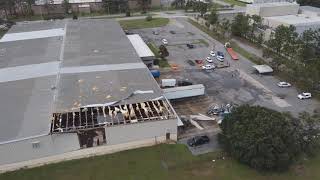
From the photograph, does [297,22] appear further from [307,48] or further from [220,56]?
[220,56]

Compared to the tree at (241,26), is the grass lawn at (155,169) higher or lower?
lower

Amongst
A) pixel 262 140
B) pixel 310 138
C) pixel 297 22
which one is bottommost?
pixel 310 138

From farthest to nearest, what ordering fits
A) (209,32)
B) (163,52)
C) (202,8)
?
(202,8)
(209,32)
(163,52)

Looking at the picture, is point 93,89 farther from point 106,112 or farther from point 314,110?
point 314,110

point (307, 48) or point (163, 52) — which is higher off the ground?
point (307, 48)

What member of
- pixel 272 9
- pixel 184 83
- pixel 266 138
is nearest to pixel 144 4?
pixel 272 9

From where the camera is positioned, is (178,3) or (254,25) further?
(178,3)

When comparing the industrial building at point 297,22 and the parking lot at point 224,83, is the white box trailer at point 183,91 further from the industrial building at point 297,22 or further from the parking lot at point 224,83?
the industrial building at point 297,22

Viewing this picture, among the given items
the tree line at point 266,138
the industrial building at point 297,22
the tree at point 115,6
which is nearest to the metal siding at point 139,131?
the tree line at point 266,138
